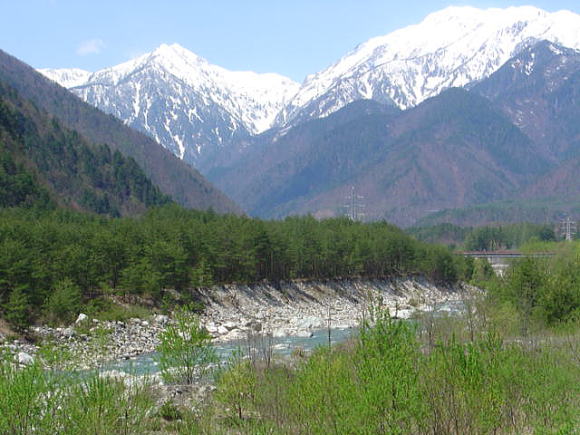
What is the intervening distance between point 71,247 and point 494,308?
167ft

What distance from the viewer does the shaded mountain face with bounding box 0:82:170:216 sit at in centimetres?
13975

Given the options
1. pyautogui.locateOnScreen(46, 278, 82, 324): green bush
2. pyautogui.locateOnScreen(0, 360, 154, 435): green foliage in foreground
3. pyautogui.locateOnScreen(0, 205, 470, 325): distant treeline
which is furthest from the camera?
pyautogui.locateOnScreen(0, 205, 470, 325): distant treeline

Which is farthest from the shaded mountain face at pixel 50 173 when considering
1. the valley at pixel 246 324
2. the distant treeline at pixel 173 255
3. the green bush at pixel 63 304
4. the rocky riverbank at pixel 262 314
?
the green bush at pixel 63 304

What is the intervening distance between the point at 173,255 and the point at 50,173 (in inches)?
3606

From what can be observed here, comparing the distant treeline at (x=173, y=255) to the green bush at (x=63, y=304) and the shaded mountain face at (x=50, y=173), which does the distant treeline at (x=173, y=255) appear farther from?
the shaded mountain face at (x=50, y=173)

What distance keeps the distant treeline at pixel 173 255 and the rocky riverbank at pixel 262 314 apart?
3268mm

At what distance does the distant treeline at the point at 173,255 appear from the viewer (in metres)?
74.9

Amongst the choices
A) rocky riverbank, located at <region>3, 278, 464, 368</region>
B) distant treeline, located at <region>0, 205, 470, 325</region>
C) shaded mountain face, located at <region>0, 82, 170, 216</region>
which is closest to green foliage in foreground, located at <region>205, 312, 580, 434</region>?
rocky riverbank, located at <region>3, 278, 464, 368</region>

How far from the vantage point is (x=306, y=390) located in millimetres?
27219

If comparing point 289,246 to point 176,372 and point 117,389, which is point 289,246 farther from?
point 117,389

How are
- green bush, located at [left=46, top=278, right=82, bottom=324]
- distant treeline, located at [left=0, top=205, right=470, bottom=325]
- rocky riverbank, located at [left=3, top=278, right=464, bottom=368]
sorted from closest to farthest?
rocky riverbank, located at [left=3, top=278, right=464, bottom=368] < green bush, located at [left=46, top=278, right=82, bottom=324] < distant treeline, located at [left=0, top=205, right=470, bottom=325]

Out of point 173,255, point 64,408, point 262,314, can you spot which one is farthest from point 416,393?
point 262,314

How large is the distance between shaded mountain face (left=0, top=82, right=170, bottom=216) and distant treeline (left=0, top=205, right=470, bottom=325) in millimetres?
25212

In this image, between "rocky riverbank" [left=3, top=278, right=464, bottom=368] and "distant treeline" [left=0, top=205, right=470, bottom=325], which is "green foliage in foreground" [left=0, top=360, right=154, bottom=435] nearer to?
"rocky riverbank" [left=3, top=278, right=464, bottom=368]
